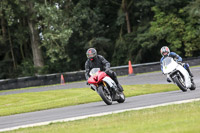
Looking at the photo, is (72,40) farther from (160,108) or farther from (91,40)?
(160,108)

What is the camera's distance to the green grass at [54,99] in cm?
1702

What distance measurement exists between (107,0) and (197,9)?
39.9 ft

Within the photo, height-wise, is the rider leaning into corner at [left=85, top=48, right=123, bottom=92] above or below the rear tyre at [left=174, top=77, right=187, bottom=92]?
above

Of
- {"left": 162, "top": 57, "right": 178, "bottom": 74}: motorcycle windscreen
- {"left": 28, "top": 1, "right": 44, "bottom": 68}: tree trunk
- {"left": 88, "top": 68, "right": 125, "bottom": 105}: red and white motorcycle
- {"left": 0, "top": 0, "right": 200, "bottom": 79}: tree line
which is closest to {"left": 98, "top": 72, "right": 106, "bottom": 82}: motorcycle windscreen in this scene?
{"left": 88, "top": 68, "right": 125, "bottom": 105}: red and white motorcycle

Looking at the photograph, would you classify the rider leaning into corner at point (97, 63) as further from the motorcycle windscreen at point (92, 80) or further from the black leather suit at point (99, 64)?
the motorcycle windscreen at point (92, 80)

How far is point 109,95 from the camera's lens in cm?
1416

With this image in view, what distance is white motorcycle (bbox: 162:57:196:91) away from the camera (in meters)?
15.1

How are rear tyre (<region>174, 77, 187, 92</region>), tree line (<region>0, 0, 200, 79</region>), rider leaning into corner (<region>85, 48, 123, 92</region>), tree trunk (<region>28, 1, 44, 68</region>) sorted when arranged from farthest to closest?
tree trunk (<region>28, 1, 44, 68</region>) < tree line (<region>0, 0, 200, 79</region>) < rear tyre (<region>174, 77, 187, 92</region>) < rider leaning into corner (<region>85, 48, 123, 92</region>)

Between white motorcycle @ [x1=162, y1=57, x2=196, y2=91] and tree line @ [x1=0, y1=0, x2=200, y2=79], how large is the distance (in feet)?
80.8

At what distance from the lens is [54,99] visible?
20484mm

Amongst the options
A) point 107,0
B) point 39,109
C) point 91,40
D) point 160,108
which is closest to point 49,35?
point 91,40

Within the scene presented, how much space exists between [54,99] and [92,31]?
2513 centimetres

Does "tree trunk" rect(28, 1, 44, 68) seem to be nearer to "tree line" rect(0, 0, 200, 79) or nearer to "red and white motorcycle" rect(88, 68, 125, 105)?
"tree line" rect(0, 0, 200, 79)

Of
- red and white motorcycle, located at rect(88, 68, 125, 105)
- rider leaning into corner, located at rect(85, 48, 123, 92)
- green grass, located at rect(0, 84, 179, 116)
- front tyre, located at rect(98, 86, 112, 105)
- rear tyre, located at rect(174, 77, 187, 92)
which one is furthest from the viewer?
green grass, located at rect(0, 84, 179, 116)
